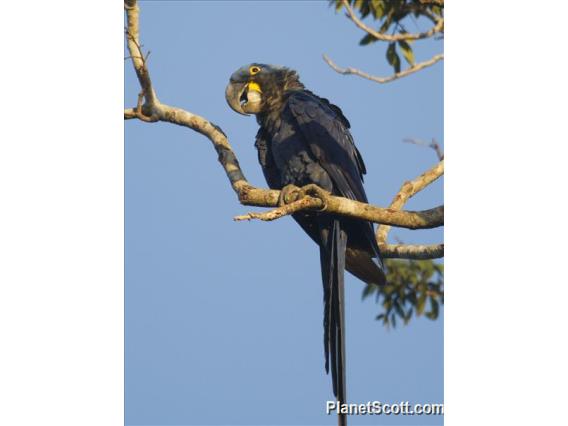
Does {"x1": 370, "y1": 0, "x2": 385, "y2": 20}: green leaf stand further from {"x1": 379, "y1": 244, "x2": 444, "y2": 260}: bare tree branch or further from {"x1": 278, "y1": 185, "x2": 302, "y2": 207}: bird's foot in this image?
{"x1": 278, "y1": 185, "x2": 302, "y2": 207}: bird's foot


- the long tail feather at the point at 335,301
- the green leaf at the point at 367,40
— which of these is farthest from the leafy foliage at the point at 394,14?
the long tail feather at the point at 335,301

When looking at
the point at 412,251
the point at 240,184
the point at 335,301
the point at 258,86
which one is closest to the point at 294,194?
the point at 240,184

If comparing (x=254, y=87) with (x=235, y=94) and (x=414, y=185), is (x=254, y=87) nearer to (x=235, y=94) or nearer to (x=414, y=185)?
(x=235, y=94)

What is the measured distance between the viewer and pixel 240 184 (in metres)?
3.40

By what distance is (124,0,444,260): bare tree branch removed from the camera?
3.08 m

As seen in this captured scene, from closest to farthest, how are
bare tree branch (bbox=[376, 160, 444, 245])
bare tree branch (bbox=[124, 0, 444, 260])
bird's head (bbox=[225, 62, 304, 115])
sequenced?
1. bare tree branch (bbox=[124, 0, 444, 260])
2. bare tree branch (bbox=[376, 160, 444, 245])
3. bird's head (bbox=[225, 62, 304, 115])

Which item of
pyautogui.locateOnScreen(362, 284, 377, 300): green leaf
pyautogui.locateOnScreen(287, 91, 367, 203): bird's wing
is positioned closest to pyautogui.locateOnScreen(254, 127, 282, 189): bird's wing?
pyautogui.locateOnScreen(287, 91, 367, 203): bird's wing

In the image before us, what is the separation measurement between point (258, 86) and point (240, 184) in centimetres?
113

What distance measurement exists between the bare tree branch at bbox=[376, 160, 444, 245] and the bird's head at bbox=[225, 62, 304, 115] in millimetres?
903

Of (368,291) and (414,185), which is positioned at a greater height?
(414,185)

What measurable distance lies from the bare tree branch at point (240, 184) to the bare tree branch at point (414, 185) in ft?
1.99

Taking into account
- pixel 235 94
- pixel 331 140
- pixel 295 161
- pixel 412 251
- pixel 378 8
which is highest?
pixel 378 8
